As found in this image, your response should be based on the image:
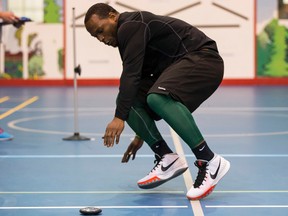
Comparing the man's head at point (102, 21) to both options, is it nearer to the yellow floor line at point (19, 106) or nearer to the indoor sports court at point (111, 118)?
the indoor sports court at point (111, 118)

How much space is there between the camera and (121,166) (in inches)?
258

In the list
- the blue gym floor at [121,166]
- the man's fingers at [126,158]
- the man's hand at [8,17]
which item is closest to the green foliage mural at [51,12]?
the blue gym floor at [121,166]

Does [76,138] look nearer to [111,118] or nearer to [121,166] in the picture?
[121,166]

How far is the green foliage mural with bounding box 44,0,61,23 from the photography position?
17.1 meters

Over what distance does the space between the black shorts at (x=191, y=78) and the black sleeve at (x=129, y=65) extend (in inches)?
8.6

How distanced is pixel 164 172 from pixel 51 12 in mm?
12152

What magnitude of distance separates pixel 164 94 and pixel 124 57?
1.22 feet

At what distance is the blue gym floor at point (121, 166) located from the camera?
4941 millimetres

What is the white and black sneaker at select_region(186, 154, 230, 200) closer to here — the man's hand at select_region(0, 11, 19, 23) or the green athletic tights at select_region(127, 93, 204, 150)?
the green athletic tights at select_region(127, 93, 204, 150)

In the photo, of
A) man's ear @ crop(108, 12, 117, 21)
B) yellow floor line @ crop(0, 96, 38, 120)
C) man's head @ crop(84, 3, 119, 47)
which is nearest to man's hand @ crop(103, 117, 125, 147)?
man's head @ crop(84, 3, 119, 47)

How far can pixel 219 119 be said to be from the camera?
1034cm

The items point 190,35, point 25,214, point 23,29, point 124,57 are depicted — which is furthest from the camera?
point 23,29

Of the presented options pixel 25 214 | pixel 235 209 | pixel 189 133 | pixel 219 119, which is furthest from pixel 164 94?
pixel 219 119

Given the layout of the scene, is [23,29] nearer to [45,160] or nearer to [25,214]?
[45,160]
